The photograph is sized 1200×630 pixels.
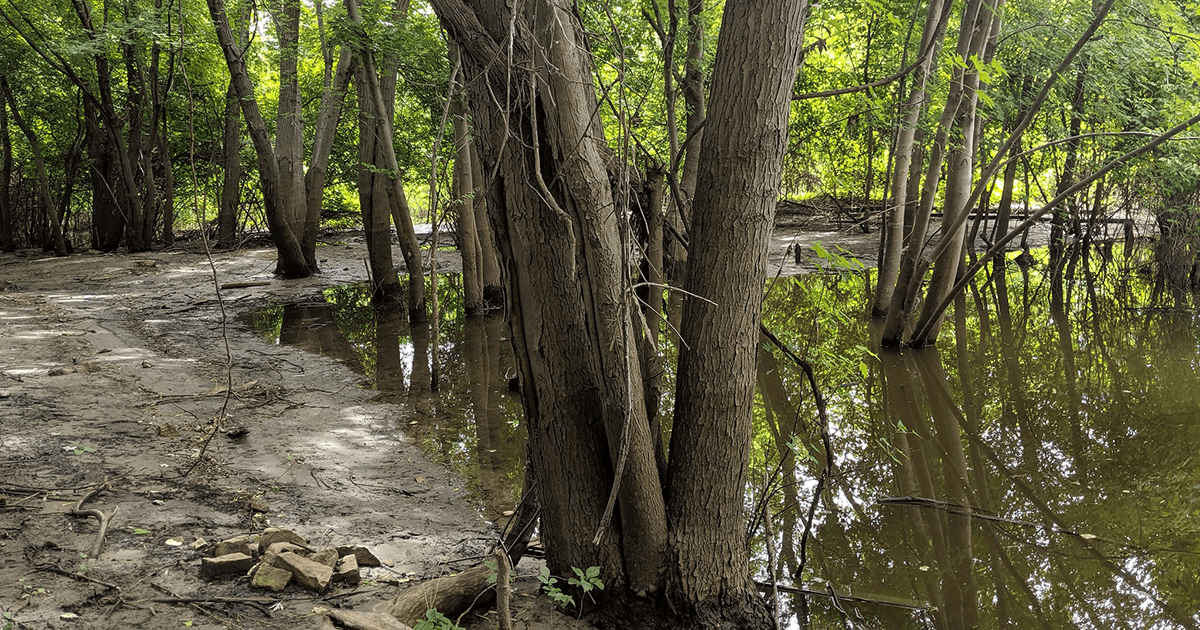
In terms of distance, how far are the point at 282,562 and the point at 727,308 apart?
7.29ft

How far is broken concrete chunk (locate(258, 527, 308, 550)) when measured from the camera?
348 centimetres

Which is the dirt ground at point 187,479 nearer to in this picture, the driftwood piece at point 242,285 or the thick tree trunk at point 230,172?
the driftwood piece at point 242,285

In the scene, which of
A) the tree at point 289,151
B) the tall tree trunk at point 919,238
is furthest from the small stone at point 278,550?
the tree at point 289,151

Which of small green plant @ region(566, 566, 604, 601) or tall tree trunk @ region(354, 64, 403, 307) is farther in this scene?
tall tree trunk @ region(354, 64, 403, 307)

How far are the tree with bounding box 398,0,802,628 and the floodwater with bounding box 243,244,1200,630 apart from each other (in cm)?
63

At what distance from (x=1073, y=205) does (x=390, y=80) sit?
478 inches

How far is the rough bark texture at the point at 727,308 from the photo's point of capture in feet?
9.82

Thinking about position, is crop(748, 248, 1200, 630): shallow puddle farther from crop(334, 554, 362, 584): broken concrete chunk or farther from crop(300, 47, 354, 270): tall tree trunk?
crop(300, 47, 354, 270): tall tree trunk

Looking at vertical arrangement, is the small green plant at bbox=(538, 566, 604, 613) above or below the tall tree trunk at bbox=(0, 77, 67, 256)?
below

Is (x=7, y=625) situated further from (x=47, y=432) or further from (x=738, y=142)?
(x=738, y=142)

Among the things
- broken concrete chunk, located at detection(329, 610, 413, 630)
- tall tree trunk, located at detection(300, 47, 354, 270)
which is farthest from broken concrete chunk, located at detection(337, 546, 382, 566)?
tall tree trunk, located at detection(300, 47, 354, 270)

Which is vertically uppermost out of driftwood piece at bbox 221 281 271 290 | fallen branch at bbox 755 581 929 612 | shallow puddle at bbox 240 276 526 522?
driftwood piece at bbox 221 281 271 290

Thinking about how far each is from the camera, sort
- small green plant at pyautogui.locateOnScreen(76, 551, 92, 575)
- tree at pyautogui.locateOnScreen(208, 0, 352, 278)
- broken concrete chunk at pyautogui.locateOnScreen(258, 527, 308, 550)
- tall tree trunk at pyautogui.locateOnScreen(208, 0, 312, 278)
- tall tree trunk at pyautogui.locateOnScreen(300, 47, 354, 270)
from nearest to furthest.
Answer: small green plant at pyautogui.locateOnScreen(76, 551, 92, 575), broken concrete chunk at pyautogui.locateOnScreen(258, 527, 308, 550), tall tree trunk at pyautogui.locateOnScreen(208, 0, 312, 278), tree at pyautogui.locateOnScreen(208, 0, 352, 278), tall tree trunk at pyautogui.locateOnScreen(300, 47, 354, 270)

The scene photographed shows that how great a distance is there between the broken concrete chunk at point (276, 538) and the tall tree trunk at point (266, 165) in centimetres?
973
